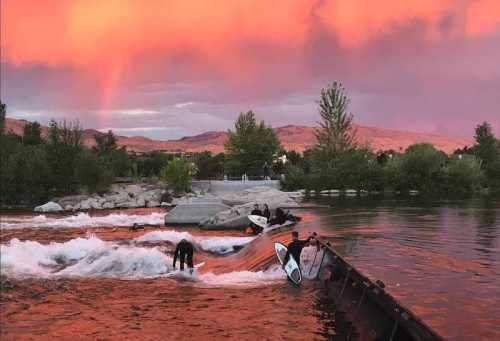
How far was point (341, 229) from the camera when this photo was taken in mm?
33281

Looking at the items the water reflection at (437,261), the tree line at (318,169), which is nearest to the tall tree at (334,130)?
the tree line at (318,169)

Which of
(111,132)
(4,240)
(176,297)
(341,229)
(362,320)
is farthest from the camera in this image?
(111,132)

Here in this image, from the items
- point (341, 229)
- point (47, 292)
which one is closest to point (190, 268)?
point (47, 292)

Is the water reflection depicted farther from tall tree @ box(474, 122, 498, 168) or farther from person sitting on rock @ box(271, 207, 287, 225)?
tall tree @ box(474, 122, 498, 168)

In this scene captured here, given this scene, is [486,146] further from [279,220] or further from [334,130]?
[279,220]

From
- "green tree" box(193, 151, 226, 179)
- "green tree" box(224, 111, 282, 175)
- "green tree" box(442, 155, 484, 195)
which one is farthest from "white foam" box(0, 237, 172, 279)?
"green tree" box(193, 151, 226, 179)

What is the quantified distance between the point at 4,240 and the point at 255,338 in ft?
90.6

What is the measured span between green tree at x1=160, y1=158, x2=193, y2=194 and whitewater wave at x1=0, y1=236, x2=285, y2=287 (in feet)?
178

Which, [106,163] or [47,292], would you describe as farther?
[106,163]

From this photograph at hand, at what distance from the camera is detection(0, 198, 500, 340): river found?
14.6 meters

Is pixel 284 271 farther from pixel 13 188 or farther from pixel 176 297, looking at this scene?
pixel 13 188

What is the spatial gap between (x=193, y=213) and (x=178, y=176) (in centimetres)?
3712

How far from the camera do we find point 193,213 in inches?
1850

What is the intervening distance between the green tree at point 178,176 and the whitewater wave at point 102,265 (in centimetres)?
5414
